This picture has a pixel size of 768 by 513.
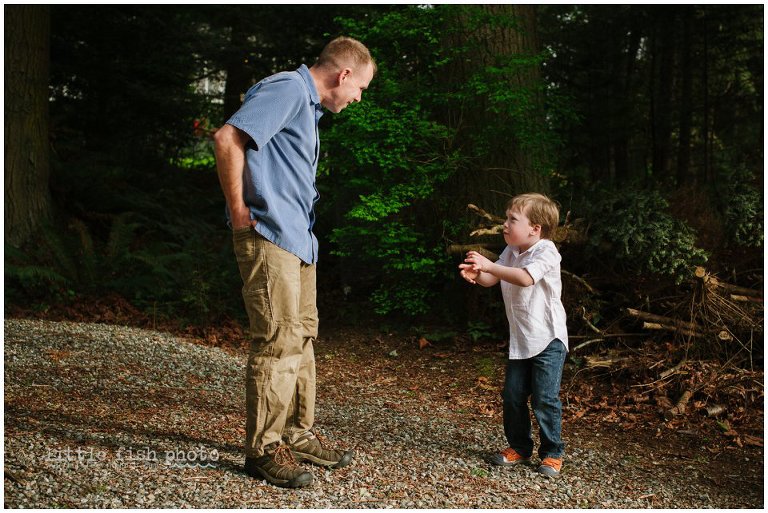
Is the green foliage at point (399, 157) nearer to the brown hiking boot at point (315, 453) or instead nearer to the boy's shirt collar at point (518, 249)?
the boy's shirt collar at point (518, 249)

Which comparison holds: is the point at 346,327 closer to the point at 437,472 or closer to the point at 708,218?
the point at 708,218

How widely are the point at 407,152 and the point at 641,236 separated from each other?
250cm

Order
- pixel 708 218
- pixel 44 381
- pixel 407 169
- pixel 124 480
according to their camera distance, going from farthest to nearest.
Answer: pixel 407 169 < pixel 708 218 < pixel 44 381 < pixel 124 480

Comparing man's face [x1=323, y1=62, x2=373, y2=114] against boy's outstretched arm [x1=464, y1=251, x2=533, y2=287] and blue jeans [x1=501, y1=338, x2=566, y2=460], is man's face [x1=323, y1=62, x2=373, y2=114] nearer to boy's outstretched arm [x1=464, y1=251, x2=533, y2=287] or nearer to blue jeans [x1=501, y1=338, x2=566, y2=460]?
boy's outstretched arm [x1=464, y1=251, x2=533, y2=287]

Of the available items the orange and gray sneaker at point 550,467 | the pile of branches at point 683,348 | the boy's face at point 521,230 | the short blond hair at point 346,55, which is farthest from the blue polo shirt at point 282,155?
the pile of branches at point 683,348

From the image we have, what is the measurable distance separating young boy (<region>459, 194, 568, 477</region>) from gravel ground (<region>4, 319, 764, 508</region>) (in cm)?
30

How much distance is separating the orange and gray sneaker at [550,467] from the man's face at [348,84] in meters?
2.20

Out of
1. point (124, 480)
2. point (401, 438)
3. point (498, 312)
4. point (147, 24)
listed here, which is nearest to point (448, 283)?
point (498, 312)

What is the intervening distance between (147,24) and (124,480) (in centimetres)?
1011

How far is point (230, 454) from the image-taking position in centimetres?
385

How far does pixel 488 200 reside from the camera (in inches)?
304

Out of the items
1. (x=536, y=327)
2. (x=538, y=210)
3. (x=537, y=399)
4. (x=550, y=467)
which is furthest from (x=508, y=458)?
(x=538, y=210)

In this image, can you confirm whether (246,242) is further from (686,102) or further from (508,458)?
(686,102)

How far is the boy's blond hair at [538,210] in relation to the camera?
392 centimetres
